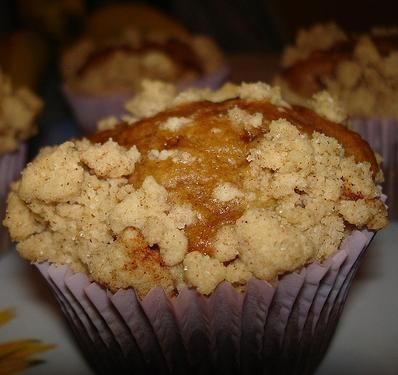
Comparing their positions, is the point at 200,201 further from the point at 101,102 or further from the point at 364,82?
the point at 101,102

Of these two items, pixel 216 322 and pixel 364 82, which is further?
pixel 364 82

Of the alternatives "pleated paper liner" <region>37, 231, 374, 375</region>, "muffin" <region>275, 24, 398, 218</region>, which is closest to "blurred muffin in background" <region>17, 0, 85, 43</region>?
"muffin" <region>275, 24, 398, 218</region>

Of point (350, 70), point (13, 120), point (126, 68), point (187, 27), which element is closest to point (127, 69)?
point (126, 68)

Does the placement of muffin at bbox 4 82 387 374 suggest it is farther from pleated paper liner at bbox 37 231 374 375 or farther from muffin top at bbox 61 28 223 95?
muffin top at bbox 61 28 223 95

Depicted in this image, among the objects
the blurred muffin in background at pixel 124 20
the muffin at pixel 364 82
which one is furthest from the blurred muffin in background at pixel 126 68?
the blurred muffin in background at pixel 124 20

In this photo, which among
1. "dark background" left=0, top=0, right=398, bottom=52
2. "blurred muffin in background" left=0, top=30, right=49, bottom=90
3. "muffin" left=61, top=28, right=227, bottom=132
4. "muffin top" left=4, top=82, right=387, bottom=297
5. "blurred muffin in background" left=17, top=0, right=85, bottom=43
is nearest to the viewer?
"muffin top" left=4, top=82, right=387, bottom=297

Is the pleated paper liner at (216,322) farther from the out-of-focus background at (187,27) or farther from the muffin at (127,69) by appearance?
the out-of-focus background at (187,27)
